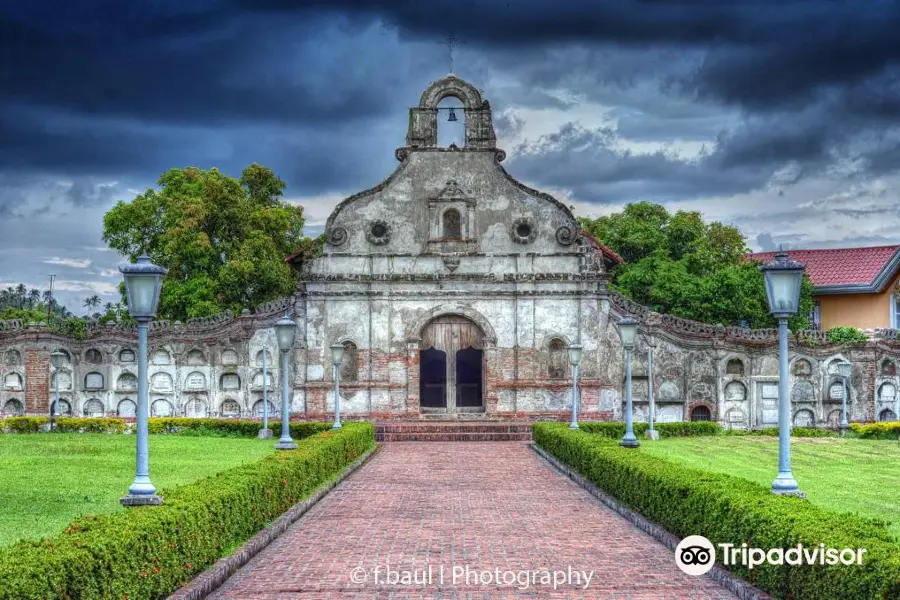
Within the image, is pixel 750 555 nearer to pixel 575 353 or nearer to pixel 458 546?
pixel 458 546

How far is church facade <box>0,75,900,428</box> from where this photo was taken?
3922 cm

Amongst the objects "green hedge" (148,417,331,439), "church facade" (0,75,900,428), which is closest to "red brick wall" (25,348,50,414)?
"church facade" (0,75,900,428)

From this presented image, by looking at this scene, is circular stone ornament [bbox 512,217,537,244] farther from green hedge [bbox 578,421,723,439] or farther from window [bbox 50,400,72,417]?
window [bbox 50,400,72,417]

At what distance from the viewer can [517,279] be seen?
3925 cm

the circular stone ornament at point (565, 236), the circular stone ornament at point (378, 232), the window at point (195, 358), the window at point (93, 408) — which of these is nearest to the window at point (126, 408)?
the window at point (93, 408)

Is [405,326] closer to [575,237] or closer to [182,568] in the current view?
[575,237]

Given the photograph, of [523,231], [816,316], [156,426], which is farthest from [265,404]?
[816,316]

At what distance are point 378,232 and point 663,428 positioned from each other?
12.1m

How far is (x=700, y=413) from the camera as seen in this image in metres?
40.7

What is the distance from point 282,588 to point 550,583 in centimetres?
302

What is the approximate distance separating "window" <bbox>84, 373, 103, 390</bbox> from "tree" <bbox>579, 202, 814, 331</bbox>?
2260 cm

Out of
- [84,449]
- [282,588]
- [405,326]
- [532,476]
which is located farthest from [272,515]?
[405,326]

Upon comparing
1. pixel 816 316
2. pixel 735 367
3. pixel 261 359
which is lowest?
pixel 735 367

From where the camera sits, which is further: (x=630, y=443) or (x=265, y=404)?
(x=265, y=404)
